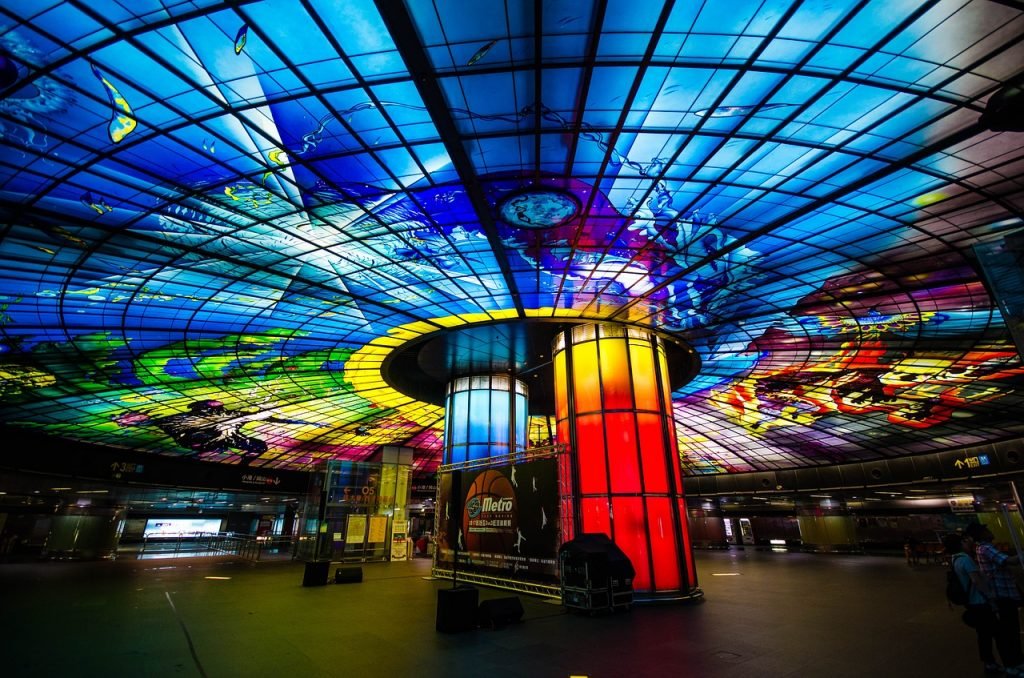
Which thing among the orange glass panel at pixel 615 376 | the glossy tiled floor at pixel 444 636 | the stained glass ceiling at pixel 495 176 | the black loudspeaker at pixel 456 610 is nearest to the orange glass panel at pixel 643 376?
the orange glass panel at pixel 615 376

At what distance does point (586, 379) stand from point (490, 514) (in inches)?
270

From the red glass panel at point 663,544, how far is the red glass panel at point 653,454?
1.63ft

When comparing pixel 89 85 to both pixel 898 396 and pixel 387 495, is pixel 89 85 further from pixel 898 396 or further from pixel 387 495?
pixel 898 396

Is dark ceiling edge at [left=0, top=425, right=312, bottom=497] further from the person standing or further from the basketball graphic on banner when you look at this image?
the person standing

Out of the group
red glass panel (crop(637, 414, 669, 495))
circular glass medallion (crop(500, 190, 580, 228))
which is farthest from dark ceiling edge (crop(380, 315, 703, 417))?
circular glass medallion (crop(500, 190, 580, 228))

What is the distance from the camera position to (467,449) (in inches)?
1016

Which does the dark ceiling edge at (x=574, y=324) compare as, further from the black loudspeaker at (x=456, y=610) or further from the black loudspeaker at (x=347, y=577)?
the black loudspeaker at (x=456, y=610)

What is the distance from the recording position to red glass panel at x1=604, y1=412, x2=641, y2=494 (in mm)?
16672

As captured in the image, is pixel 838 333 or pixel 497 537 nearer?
pixel 497 537

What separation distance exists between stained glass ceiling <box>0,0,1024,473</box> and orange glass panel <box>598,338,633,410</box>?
210 cm

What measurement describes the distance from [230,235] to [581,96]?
11724mm

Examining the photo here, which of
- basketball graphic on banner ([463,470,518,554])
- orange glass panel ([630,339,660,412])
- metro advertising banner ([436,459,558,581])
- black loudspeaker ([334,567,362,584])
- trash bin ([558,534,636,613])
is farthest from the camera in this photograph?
black loudspeaker ([334,567,362,584])

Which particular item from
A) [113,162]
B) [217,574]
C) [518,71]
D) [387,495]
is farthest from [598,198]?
[387,495]

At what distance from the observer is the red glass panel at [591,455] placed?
55.6 ft
